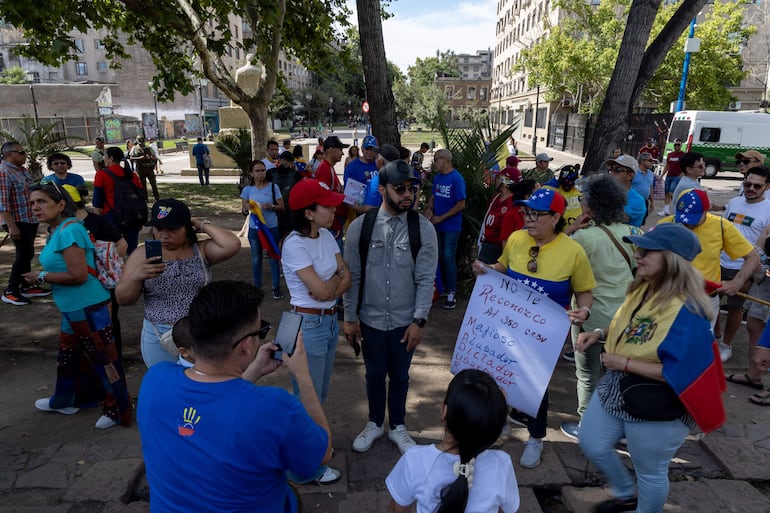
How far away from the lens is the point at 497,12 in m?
66.0

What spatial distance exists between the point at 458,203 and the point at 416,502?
4.44 meters

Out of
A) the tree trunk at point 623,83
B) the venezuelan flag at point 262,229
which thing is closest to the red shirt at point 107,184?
the venezuelan flag at point 262,229

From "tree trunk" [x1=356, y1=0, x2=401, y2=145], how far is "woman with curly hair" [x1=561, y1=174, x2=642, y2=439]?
12.0 feet

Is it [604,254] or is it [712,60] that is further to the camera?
[712,60]

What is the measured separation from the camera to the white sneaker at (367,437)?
347 centimetres

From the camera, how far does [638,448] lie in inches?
95.3

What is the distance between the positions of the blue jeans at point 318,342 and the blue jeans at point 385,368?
26 centimetres

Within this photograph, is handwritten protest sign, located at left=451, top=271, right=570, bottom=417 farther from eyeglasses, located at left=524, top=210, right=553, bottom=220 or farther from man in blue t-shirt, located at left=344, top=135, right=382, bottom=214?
man in blue t-shirt, located at left=344, top=135, right=382, bottom=214

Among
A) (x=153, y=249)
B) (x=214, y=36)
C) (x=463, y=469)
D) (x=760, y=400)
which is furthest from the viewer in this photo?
(x=214, y=36)

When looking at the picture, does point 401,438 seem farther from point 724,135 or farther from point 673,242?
point 724,135

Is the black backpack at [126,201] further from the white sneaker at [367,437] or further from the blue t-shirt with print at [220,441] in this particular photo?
the blue t-shirt with print at [220,441]

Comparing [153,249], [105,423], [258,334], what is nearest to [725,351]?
Result: [258,334]

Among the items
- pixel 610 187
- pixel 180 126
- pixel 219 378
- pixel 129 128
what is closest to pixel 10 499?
pixel 219 378

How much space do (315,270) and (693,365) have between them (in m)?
2.07
